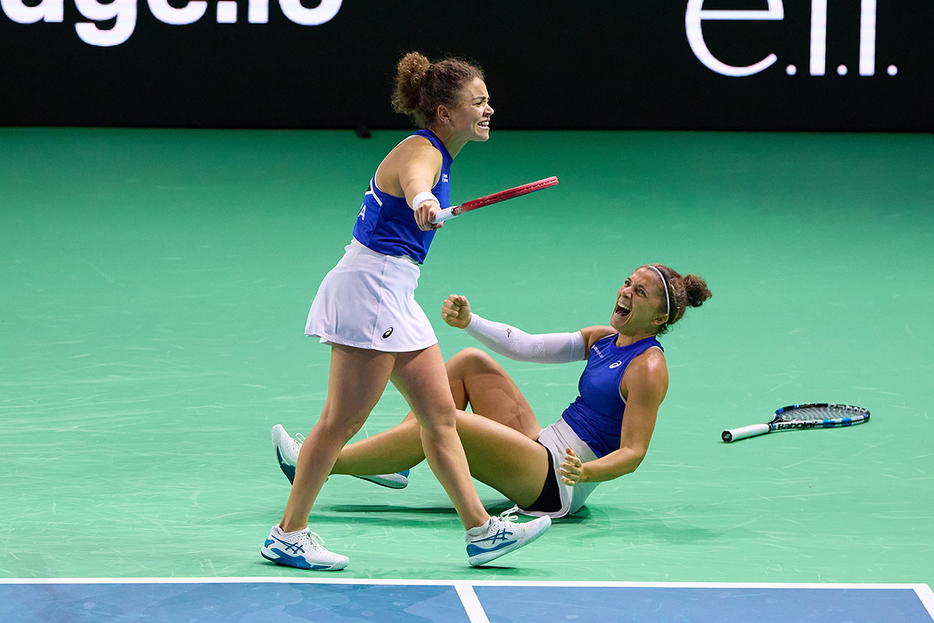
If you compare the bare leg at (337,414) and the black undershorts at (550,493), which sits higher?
the bare leg at (337,414)

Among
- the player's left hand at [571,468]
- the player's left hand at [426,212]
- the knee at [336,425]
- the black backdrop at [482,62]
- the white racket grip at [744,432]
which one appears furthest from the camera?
the black backdrop at [482,62]

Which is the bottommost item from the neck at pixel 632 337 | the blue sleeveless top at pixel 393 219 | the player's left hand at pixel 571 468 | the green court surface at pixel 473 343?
the green court surface at pixel 473 343

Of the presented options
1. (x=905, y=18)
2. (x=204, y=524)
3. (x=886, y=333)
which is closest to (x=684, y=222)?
(x=886, y=333)

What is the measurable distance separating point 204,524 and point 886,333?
15.2 feet

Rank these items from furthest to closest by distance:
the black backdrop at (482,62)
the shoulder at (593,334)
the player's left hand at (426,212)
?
1. the black backdrop at (482,62)
2. the shoulder at (593,334)
3. the player's left hand at (426,212)

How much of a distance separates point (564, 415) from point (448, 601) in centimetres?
129

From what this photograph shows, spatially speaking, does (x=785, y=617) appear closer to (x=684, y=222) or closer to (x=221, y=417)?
(x=221, y=417)

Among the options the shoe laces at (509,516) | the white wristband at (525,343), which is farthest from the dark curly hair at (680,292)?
the shoe laces at (509,516)

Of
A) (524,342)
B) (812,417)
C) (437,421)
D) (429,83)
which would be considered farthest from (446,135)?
(812,417)

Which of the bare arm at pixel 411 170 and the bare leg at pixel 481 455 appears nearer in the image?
the bare arm at pixel 411 170

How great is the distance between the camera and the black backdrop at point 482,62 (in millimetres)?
10945

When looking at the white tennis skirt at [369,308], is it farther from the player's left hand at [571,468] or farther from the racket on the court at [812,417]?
the racket on the court at [812,417]

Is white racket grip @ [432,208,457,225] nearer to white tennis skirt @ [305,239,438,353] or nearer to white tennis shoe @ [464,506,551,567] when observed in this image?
white tennis skirt @ [305,239,438,353]

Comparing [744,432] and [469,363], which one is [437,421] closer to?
[469,363]
